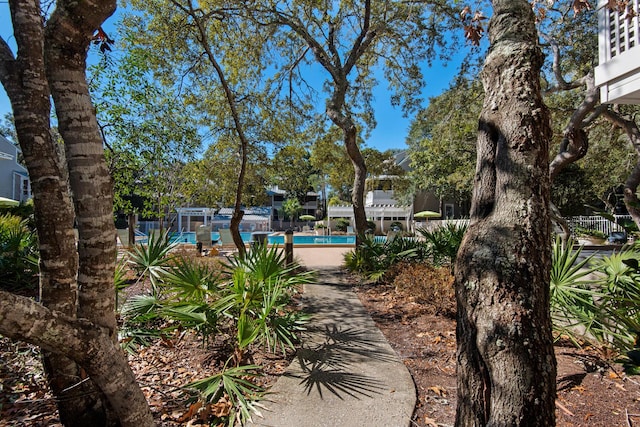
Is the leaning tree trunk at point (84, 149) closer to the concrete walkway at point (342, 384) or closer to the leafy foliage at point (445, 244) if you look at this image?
the concrete walkway at point (342, 384)

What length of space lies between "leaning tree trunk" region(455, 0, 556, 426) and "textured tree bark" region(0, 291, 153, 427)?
1913 millimetres

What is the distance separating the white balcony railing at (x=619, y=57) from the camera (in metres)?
5.63

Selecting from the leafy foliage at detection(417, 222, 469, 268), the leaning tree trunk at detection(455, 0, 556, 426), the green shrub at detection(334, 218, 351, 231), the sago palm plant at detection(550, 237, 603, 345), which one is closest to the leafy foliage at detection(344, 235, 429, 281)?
the leafy foliage at detection(417, 222, 469, 268)

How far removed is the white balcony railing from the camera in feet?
18.5

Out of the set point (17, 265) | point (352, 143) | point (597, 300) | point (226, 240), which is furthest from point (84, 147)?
point (226, 240)

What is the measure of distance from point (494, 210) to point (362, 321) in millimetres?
3832

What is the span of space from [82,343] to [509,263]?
2.25 meters

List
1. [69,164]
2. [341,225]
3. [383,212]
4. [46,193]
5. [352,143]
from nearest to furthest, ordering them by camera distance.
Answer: [69,164] → [46,193] → [352,143] → [383,212] → [341,225]

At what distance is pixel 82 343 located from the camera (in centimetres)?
163

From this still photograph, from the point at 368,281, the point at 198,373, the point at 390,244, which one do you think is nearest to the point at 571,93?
the point at 390,244

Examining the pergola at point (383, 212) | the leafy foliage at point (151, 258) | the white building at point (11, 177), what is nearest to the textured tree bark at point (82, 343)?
the leafy foliage at point (151, 258)

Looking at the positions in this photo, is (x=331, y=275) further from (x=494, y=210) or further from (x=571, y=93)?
(x=571, y=93)

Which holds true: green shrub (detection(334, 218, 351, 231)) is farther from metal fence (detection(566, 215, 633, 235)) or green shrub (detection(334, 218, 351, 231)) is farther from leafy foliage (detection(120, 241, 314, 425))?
leafy foliage (detection(120, 241, 314, 425))

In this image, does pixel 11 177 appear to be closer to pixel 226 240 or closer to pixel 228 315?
pixel 226 240
